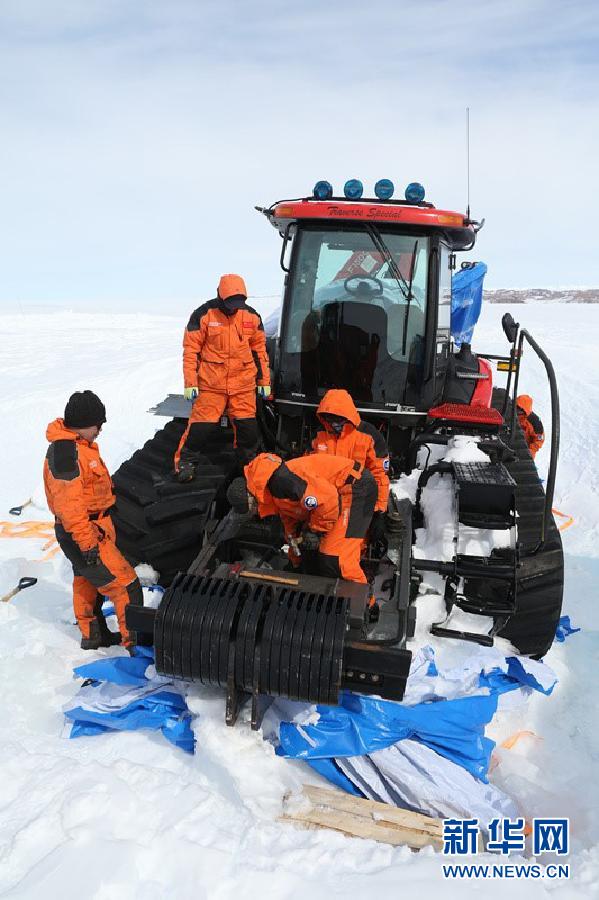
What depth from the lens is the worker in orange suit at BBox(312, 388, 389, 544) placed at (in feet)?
12.5

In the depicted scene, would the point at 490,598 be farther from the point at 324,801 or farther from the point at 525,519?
the point at 324,801

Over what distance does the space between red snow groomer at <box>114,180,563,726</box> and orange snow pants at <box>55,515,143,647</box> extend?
307 mm

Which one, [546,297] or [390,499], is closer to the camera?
[390,499]

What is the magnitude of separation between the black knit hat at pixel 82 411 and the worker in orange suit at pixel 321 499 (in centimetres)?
102

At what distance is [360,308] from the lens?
4535 mm

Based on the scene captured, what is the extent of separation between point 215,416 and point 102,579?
154 centimetres

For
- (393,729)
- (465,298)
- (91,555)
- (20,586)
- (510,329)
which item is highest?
(465,298)

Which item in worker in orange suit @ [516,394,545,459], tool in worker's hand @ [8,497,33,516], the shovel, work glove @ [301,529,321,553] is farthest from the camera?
worker in orange suit @ [516,394,545,459]

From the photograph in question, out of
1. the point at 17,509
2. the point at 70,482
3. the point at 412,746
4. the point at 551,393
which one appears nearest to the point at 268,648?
the point at 412,746

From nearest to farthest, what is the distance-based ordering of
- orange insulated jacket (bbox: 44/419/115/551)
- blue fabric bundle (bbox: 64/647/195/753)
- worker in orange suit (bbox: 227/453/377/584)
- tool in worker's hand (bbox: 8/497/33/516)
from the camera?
blue fabric bundle (bbox: 64/647/195/753), worker in orange suit (bbox: 227/453/377/584), orange insulated jacket (bbox: 44/419/115/551), tool in worker's hand (bbox: 8/497/33/516)

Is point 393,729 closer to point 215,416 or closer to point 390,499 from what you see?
point 390,499

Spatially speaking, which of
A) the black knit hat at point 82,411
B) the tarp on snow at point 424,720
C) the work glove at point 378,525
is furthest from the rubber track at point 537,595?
the black knit hat at point 82,411

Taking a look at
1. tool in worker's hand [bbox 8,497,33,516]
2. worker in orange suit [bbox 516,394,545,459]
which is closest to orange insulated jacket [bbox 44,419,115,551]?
tool in worker's hand [bbox 8,497,33,516]

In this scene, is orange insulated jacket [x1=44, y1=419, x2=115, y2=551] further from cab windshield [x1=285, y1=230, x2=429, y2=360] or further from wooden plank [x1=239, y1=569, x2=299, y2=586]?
cab windshield [x1=285, y1=230, x2=429, y2=360]
